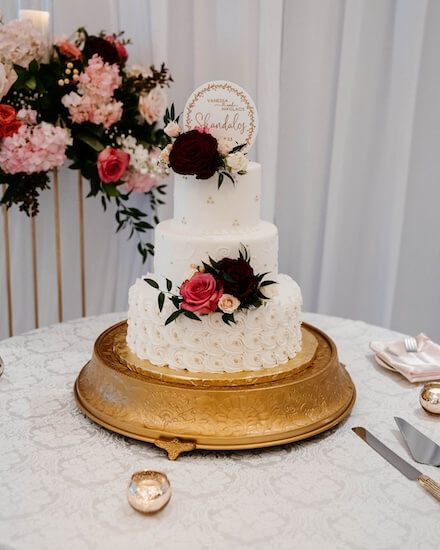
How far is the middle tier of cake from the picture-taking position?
1767 millimetres

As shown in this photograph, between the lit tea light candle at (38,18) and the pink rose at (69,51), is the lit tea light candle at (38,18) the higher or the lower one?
the higher one

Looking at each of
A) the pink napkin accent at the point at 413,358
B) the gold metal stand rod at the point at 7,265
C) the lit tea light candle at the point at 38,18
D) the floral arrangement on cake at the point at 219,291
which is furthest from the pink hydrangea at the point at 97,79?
the pink napkin accent at the point at 413,358

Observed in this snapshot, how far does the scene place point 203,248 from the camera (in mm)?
1766

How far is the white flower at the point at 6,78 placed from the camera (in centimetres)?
229

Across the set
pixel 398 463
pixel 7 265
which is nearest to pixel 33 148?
pixel 7 265

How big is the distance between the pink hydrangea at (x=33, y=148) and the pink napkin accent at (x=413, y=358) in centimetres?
137

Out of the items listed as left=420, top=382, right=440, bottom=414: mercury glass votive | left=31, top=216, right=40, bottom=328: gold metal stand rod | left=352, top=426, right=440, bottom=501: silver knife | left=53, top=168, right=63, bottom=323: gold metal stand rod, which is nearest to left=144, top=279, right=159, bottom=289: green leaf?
left=352, top=426, right=440, bottom=501: silver knife

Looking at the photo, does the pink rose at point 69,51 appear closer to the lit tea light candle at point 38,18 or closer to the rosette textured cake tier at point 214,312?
the lit tea light candle at point 38,18

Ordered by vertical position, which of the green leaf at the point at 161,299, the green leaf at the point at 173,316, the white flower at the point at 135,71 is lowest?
the green leaf at the point at 173,316

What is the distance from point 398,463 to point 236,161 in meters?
0.86

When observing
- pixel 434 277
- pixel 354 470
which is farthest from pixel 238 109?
pixel 434 277

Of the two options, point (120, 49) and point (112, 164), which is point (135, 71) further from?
point (112, 164)

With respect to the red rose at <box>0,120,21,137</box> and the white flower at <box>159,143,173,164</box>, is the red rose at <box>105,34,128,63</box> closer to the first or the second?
the red rose at <box>0,120,21,137</box>

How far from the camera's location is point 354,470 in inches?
62.0
